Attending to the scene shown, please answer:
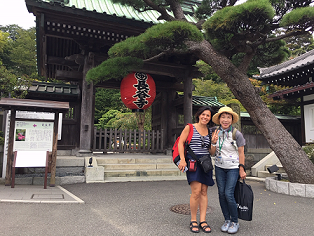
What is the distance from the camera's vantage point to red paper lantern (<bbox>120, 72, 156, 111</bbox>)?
8953 millimetres

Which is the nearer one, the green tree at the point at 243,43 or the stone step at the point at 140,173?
the green tree at the point at 243,43

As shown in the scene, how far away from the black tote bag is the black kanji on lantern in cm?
605

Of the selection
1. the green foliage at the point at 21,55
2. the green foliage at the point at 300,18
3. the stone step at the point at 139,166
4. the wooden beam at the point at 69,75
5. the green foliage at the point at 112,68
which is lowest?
the stone step at the point at 139,166

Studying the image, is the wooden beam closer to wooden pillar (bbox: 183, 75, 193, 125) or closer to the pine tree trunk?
wooden pillar (bbox: 183, 75, 193, 125)

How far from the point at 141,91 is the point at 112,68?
1.77m

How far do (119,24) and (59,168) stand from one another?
17.3ft

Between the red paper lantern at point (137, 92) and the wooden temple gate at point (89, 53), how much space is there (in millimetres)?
704

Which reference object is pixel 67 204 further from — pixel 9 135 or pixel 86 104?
pixel 86 104

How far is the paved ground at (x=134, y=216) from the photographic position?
334 cm

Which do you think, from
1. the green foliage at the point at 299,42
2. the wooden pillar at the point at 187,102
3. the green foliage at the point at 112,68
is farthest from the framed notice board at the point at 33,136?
the green foliage at the point at 299,42

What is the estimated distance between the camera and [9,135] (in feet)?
20.7

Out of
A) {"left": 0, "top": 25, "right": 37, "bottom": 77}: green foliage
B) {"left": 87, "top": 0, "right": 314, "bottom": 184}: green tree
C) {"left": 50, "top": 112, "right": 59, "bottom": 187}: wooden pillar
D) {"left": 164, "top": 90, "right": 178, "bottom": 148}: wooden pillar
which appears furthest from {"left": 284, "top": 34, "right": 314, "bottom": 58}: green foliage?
{"left": 0, "top": 25, "right": 37, "bottom": 77}: green foliage

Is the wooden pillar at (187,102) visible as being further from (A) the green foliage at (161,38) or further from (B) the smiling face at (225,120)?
(B) the smiling face at (225,120)

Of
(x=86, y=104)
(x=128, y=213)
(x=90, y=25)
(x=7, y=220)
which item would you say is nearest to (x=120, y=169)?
(x=86, y=104)
